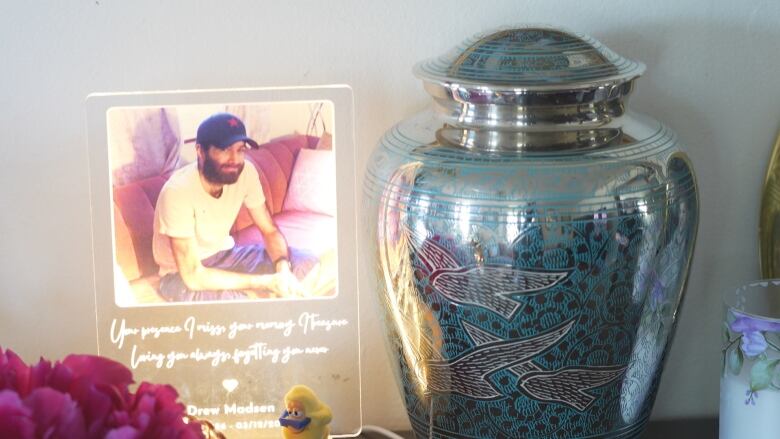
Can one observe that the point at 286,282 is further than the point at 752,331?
Yes

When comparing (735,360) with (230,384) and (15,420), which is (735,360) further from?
(15,420)

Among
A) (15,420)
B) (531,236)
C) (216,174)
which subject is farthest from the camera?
(216,174)

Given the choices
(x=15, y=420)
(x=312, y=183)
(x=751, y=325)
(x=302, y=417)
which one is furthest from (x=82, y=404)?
(x=751, y=325)

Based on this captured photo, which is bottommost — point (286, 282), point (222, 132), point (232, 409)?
point (232, 409)

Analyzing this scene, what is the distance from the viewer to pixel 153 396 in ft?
2.13

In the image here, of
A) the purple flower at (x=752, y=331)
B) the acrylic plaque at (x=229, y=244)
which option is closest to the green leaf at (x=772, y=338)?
the purple flower at (x=752, y=331)

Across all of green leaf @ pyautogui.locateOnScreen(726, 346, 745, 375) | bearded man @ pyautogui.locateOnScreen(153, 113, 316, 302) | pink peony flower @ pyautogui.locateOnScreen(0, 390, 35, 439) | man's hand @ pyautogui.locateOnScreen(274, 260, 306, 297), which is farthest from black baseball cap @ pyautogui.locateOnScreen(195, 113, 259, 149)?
green leaf @ pyautogui.locateOnScreen(726, 346, 745, 375)

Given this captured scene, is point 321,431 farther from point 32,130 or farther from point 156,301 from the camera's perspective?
point 32,130

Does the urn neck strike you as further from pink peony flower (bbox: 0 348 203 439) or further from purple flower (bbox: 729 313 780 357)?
pink peony flower (bbox: 0 348 203 439)

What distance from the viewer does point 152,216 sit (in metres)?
0.87

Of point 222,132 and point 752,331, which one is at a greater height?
point 222,132

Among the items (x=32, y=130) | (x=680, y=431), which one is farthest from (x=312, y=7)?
(x=680, y=431)

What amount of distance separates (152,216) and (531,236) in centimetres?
34

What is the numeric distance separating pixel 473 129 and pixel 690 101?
28cm
